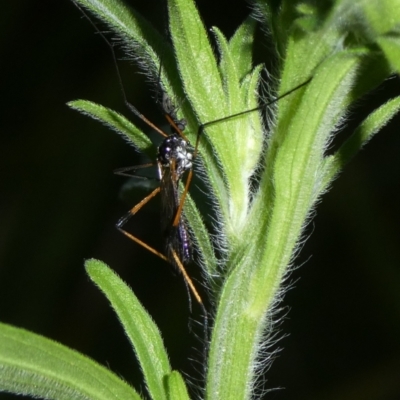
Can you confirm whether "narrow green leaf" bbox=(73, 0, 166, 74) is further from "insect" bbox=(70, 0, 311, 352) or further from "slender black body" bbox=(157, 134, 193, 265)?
"slender black body" bbox=(157, 134, 193, 265)

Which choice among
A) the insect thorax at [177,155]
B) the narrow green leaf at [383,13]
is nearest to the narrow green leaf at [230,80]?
the narrow green leaf at [383,13]

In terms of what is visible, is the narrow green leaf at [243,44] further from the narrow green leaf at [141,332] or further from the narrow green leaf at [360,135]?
the narrow green leaf at [141,332]

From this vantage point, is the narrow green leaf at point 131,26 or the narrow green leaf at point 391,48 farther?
the narrow green leaf at point 131,26

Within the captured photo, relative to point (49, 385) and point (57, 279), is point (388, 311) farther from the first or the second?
point (49, 385)

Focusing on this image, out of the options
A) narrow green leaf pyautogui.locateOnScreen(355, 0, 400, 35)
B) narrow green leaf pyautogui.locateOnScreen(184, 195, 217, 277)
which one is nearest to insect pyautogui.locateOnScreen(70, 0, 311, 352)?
narrow green leaf pyautogui.locateOnScreen(184, 195, 217, 277)

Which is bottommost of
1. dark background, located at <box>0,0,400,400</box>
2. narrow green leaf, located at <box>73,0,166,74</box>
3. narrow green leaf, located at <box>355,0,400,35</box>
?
dark background, located at <box>0,0,400,400</box>
